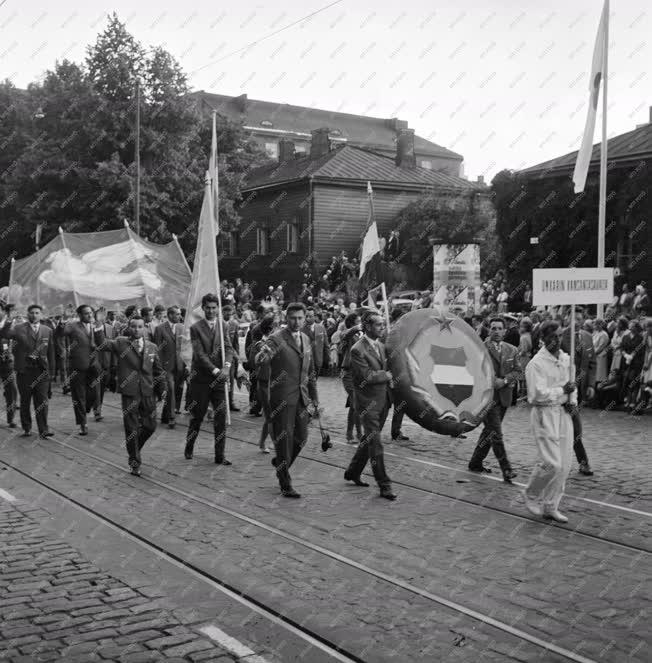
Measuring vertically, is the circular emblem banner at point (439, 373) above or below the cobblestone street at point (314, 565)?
above

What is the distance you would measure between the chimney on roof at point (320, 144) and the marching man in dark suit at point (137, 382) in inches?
1628

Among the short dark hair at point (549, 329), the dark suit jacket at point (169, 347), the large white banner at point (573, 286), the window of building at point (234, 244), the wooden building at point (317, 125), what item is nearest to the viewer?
the short dark hair at point (549, 329)

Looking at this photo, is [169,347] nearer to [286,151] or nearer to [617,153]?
[617,153]

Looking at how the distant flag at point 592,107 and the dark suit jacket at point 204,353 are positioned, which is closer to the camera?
the dark suit jacket at point 204,353

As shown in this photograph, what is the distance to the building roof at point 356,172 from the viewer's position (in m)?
47.1

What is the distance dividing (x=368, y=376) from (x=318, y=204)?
38107mm

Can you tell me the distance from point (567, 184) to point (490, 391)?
23710mm

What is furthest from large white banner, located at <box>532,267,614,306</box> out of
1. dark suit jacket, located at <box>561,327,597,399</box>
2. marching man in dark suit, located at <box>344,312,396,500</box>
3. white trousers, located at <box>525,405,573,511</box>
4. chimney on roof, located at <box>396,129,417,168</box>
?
chimney on roof, located at <box>396,129,417,168</box>

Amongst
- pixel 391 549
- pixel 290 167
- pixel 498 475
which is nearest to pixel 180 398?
pixel 498 475

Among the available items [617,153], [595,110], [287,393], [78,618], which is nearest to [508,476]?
[287,393]

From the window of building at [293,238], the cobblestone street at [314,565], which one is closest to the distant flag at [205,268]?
the cobblestone street at [314,565]

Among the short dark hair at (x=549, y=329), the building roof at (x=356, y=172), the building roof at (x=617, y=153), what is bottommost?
the short dark hair at (x=549, y=329)

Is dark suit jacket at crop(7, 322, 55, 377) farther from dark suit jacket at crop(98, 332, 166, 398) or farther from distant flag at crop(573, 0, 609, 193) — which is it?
distant flag at crop(573, 0, 609, 193)

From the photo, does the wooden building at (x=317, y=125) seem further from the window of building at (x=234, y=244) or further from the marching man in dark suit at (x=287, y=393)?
the marching man in dark suit at (x=287, y=393)
